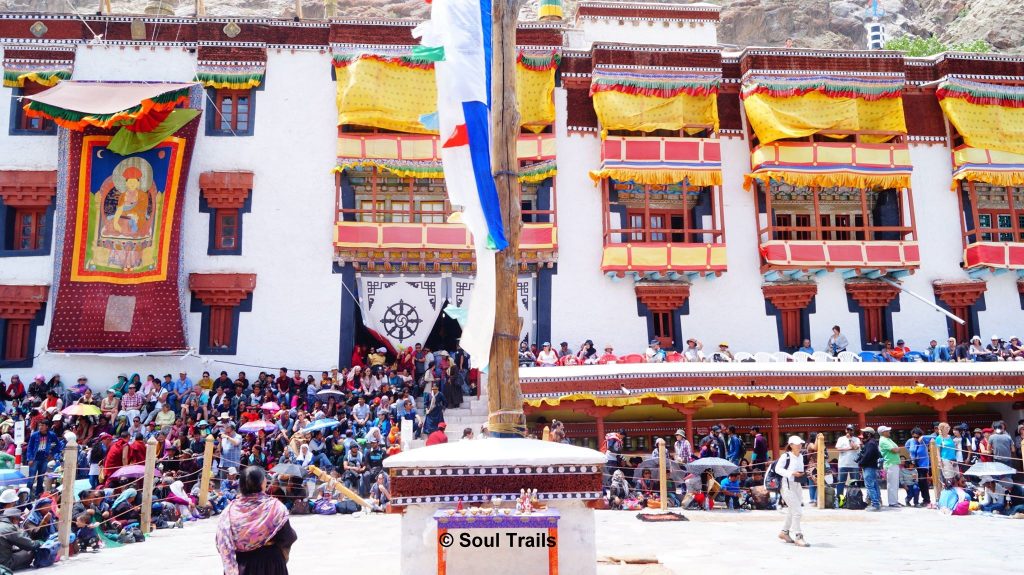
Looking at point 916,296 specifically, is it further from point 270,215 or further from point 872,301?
point 270,215

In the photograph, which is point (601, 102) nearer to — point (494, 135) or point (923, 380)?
point (923, 380)

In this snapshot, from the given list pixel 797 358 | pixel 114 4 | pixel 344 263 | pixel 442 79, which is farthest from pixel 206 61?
pixel 114 4

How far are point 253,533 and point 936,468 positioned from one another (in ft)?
47.0

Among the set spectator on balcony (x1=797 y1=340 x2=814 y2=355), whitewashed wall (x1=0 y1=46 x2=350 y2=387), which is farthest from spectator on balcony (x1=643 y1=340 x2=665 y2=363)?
whitewashed wall (x1=0 y1=46 x2=350 y2=387)

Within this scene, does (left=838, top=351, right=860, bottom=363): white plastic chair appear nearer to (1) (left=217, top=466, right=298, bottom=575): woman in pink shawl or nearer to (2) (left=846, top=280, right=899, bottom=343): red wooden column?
(2) (left=846, top=280, right=899, bottom=343): red wooden column

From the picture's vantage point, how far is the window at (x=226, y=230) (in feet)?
83.8

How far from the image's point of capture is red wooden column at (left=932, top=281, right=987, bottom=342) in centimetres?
2661

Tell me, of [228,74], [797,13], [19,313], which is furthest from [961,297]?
[797,13]

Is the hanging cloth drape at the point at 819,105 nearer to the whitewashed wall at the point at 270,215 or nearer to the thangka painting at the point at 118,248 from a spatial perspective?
the whitewashed wall at the point at 270,215

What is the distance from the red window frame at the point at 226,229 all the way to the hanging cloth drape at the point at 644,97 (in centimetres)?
999

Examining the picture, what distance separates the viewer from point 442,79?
30.0 feet

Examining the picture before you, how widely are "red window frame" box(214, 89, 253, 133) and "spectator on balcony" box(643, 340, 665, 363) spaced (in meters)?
12.0

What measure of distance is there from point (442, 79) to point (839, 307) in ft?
65.2

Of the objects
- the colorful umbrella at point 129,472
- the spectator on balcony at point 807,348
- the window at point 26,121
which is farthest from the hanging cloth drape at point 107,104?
the spectator on balcony at point 807,348
